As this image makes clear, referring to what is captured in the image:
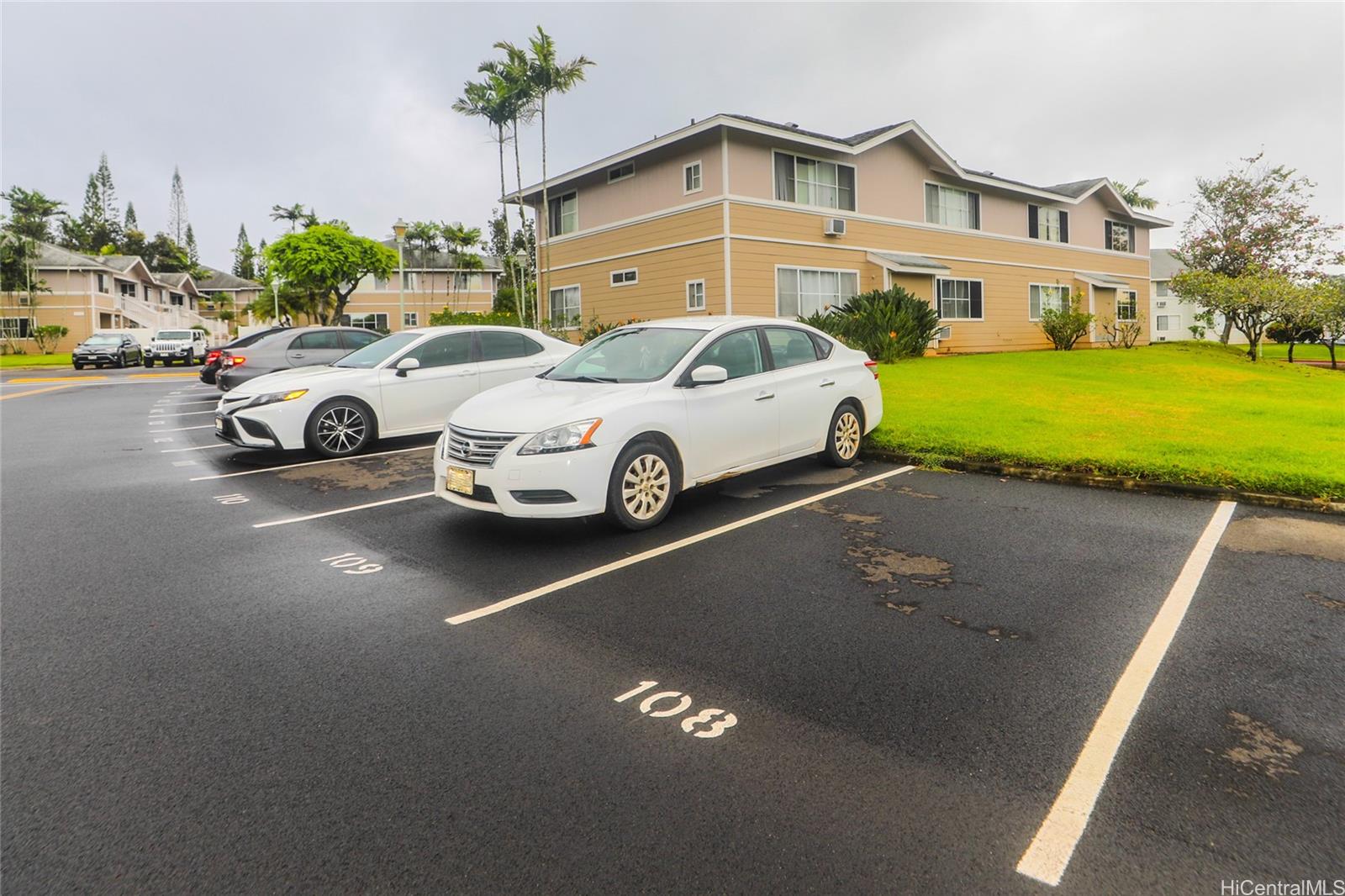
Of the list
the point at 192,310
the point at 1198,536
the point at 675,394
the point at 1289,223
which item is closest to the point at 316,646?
the point at 675,394

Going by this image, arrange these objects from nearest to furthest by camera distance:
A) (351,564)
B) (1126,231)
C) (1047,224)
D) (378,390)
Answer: (351,564), (378,390), (1047,224), (1126,231)

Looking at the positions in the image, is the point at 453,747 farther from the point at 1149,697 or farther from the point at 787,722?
the point at 1149,697

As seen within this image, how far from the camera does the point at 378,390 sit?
380 inches

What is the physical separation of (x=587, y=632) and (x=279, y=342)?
13762mm

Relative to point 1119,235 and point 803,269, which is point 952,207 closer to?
point 803,269

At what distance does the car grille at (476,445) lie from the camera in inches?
221

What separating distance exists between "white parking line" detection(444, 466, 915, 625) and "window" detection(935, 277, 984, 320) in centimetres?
1927

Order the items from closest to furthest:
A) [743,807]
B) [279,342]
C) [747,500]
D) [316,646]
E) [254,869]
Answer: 1. [254,869]
2. [743,807]
3. [316,646]
4. [747,500]
5. [279,342]

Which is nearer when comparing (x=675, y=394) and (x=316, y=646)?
(x=316, y=646)

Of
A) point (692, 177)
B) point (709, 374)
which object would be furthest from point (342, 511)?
point (692, 177)

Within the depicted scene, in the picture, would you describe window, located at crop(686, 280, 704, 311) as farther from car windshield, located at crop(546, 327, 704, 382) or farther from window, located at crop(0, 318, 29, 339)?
window, located at crop(0, 318, 29, 339)

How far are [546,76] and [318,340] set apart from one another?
16.1 m

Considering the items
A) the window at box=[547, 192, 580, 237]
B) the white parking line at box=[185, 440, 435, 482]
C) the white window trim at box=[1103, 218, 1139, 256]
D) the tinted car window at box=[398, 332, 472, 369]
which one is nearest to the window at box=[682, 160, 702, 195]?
the window at box=[547, 192, 580, 237]

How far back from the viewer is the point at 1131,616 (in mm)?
4133
